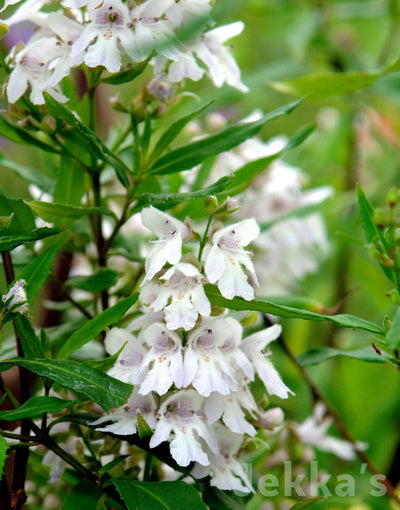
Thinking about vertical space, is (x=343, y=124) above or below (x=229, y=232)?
below

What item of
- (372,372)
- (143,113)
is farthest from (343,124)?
(143,113)

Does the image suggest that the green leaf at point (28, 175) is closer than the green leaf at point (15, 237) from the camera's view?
No

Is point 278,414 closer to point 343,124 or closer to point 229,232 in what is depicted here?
point 229,232

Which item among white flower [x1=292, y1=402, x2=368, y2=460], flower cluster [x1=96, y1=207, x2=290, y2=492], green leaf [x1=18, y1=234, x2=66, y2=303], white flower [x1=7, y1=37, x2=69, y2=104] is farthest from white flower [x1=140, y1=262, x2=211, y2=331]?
white flower [x1=292, y1=402, x2=368, y2=460]

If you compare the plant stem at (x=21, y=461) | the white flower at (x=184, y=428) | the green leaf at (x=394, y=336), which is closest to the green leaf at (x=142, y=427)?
the white flower at (x=184, y=428)

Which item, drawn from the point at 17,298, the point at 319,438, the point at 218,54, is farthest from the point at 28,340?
the point at 319,438

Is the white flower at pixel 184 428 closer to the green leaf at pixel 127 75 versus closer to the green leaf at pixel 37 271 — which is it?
the green leaf at pixel 37 271

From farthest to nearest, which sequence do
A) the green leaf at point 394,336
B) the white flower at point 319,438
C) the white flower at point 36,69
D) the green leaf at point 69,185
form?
the white flower at point 319,438 < the green leaf at point 69,185 < the white flower at point 36,69 < the green leaf at point 394,336

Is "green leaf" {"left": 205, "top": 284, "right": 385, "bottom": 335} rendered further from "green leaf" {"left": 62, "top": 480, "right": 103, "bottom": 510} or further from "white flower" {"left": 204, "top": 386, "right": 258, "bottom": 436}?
"green leaf" {"left": 62, "top": 480, "right": 103, "bottom": 510}
